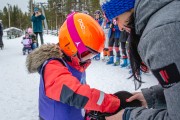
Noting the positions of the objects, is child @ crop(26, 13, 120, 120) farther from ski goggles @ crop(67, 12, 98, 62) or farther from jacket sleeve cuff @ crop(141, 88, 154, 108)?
jacket sleeve cuff @ crop(141, 88, 154, 108)

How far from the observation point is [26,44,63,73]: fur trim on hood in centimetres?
213

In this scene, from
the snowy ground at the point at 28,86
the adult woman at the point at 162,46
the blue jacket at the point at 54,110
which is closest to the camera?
the adult woman at the point at 162,46

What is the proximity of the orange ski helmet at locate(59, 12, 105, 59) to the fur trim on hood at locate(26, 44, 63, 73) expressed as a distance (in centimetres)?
9

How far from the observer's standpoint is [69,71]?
213 cm

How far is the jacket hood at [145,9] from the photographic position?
3.44 feet

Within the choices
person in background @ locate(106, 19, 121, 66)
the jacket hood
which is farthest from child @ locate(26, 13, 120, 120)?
person in background @ locate(106, 19, 121, 66)

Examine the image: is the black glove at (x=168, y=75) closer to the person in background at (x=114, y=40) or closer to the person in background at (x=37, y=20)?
the person in background at (x=114, y=40)

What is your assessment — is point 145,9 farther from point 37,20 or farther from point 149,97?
point 37,20

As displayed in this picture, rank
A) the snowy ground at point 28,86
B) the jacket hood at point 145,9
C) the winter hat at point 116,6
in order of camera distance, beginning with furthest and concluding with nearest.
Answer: the snowy ground at point 28,86 → the winter hat at point 116,6 → the jacket hood at point 145,9

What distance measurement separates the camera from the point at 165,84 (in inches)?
40.0

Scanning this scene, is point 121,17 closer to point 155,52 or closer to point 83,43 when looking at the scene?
point 155,52

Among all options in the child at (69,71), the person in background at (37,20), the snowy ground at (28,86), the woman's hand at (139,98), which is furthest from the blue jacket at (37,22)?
the woman's hand at (139,98)

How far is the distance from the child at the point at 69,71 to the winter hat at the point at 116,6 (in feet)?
1.89

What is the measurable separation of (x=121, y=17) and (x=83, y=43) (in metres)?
0.72
